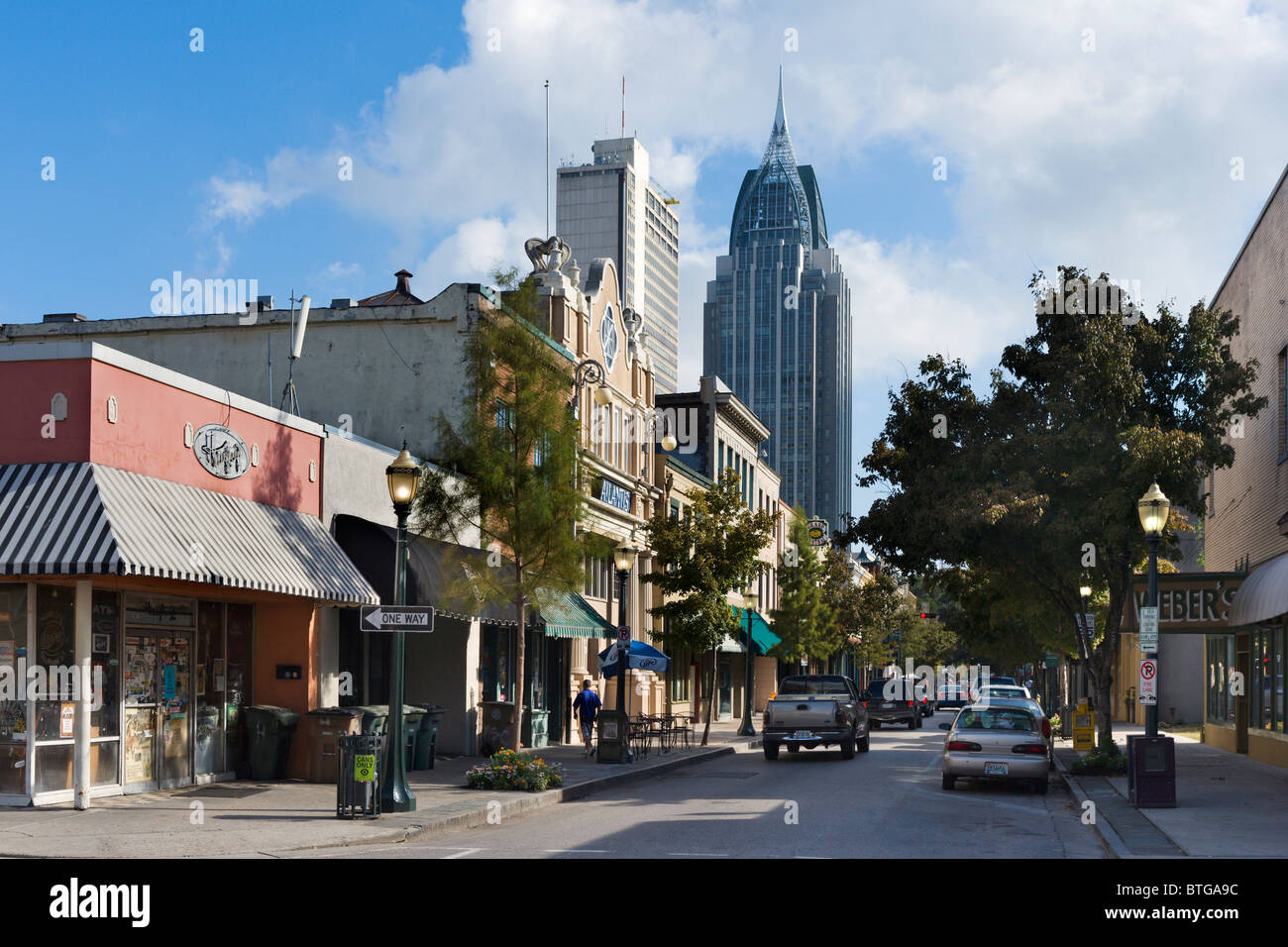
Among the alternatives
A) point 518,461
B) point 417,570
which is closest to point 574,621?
point 417,570

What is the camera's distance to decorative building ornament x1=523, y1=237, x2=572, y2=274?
32438 mm

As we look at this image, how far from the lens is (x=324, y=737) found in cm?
1970

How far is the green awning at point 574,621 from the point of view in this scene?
28.8m

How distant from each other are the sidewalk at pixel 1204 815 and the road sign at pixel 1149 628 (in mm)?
2207

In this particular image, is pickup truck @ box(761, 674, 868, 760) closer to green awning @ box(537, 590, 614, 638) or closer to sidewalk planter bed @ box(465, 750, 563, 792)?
green awning @ box(537, 590, 614, 638)

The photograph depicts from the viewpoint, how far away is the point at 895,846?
13.8 m

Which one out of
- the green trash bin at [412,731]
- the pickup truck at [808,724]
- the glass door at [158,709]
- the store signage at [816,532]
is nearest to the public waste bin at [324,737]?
the glass door at [158,709]

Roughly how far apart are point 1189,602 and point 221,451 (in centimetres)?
1798

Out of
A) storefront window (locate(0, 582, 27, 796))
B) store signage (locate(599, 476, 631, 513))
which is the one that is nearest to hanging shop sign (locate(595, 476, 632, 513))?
Answer: store signage (locate(599, 476, 631, 513))

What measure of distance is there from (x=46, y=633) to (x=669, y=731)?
58.5ft

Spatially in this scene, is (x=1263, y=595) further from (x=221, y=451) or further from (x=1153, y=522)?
(x=221, y=451)

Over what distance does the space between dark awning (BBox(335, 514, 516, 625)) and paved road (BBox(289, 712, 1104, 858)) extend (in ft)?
13.4

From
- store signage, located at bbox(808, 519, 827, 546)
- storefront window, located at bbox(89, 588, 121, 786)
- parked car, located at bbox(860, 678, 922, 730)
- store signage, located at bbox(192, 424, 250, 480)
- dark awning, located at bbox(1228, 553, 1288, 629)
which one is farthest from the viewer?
store signage, located at bbox(808, 519, 827, 546)
